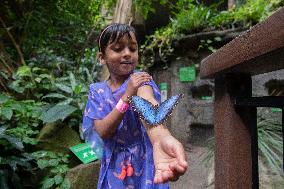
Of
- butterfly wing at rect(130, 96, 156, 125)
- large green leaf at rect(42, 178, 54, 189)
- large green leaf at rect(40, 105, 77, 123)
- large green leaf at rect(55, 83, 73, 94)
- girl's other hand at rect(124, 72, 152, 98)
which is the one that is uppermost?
large green leaf at rect(55, 83, 73, 94)

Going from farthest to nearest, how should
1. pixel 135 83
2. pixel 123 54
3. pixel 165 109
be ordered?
pixel 123 54 → pixel 135 83 → pixel 165 109

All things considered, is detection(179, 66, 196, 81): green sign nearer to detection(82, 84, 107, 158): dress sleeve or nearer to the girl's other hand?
detection(82, 84, 107, 158): dress sleeve

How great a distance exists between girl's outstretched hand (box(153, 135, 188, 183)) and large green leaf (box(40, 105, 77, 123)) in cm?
248

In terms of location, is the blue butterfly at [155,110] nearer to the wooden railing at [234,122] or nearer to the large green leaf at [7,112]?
the wooden railing at [234,122]

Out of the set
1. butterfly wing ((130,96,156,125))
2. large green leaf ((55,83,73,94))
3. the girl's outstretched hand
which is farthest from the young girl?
large green leaf ((55,83,73,94))

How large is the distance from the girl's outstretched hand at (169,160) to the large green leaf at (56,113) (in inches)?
97.8

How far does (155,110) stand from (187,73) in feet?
11.3

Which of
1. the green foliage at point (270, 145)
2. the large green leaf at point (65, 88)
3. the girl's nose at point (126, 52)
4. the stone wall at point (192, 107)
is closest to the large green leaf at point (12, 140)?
the large green leaf at point (65, 88)

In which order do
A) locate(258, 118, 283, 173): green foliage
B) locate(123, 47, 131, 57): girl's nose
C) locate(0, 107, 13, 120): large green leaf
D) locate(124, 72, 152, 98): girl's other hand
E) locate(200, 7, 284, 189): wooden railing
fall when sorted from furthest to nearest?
locate(0, 107, 13, 120): large green leaf
locate(258, 118, 283, 173): green foliage
locate(123, 47, 131, 57): girl's nose
locate(124, 72, 152, 98): girl's other hand
locate(200, 7, 284, 189): wooden railing

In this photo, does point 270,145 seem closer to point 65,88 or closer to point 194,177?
point 194,177

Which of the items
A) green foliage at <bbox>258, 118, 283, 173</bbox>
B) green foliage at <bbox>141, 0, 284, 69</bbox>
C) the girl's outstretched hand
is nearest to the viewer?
the girl's outstretched hand

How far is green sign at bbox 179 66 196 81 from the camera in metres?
4.27

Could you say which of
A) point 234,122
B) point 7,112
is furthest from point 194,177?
point 234,122

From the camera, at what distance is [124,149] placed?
53.1 inches
